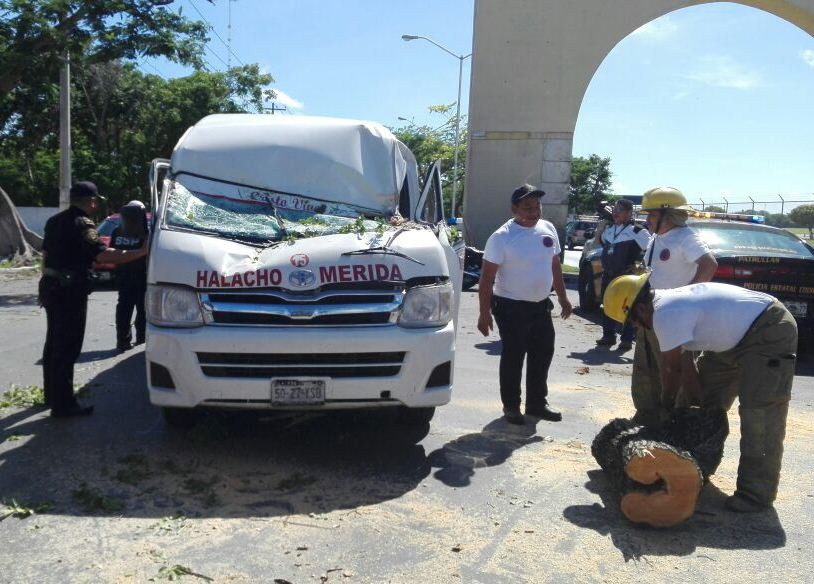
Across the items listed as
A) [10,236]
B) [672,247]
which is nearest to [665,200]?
[672,247]

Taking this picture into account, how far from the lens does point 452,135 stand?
5031 cm

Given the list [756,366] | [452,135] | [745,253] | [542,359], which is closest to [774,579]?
[756,366]

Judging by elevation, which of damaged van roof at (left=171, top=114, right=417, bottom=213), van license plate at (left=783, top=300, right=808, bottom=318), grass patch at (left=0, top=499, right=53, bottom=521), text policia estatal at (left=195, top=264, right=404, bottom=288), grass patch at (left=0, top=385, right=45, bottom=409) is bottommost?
grass patch at (left=0, top=385, right=45, bottom=409)

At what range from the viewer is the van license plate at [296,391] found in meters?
4.34

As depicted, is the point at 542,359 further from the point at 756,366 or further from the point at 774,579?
the point at 774,579

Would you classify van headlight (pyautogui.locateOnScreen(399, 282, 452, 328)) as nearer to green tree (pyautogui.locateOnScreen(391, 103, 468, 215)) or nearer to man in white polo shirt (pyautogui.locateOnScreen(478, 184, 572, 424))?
man in white polo shirt (pyautogui.locateOnScreen(478, 184, 572, 424))

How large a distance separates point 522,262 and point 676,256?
1.11 metres

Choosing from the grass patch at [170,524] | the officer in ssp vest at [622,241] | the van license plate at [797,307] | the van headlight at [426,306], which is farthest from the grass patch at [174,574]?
the van license plate at [797,307]

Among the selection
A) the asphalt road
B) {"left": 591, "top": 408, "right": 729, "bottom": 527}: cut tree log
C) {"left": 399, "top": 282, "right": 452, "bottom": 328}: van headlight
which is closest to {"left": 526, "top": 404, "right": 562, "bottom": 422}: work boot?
the asphalt road

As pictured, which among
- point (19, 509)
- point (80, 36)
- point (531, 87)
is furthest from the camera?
point (531, 87)

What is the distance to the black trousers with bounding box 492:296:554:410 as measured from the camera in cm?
558

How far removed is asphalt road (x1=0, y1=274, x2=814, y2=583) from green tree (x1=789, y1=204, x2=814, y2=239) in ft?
81.6

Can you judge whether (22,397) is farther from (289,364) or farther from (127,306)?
(289,364)

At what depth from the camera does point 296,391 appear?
436 centimetres
